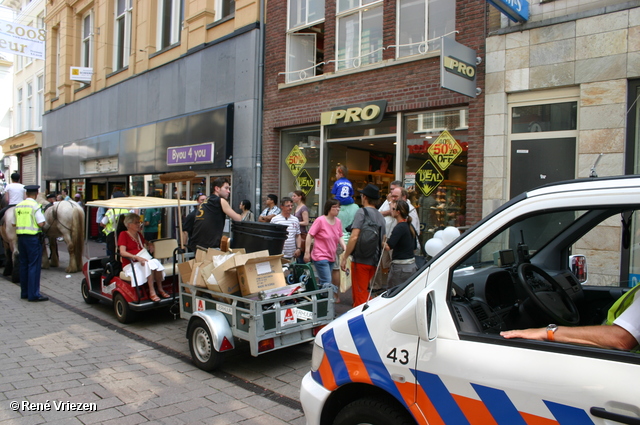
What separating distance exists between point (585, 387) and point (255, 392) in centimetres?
338

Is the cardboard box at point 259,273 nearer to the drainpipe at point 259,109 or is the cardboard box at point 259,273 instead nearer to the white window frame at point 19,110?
the drainpipe at point 259,109

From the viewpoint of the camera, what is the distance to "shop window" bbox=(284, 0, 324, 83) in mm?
11203

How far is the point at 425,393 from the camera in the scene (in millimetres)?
2316

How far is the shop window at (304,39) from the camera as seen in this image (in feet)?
36.8

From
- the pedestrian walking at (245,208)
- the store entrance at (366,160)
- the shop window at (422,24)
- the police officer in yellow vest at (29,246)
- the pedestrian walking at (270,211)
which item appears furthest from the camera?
the pedestrian walking at (245,208)

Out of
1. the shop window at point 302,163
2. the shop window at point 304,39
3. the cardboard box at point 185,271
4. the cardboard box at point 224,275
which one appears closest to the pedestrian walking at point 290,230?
the cardboard box at point 185,271

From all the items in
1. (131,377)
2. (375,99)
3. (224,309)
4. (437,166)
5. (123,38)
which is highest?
(123,38)

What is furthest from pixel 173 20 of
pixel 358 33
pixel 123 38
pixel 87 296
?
pixel 87 296

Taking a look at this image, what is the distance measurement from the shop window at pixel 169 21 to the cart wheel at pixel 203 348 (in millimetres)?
12656

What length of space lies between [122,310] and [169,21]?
12.1 metres

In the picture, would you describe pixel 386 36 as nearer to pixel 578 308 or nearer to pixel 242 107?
pixel 242 107

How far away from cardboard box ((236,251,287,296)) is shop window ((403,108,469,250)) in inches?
164

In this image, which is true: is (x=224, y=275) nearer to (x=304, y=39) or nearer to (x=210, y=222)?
(x=210, y=222)

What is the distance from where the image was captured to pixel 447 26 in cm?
876
